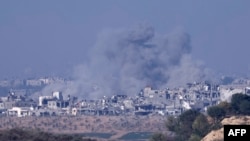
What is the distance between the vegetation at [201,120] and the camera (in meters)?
52.5

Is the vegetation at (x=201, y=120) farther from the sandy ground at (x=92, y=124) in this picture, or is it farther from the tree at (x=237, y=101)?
the sandy ground at (x=92, y=124)

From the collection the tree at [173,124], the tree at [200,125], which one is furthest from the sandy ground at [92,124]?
the tree at [200,125]

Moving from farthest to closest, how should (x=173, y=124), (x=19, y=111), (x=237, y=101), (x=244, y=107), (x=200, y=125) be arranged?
1. (x=19, y=111)
2. (x=237, y=101)
3. (x=173, y=124)
4. (x=244, y=107)
5. (x=200, y=125)

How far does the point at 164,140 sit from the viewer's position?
51.2 m

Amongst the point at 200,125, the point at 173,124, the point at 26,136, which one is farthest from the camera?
the point at 173,124

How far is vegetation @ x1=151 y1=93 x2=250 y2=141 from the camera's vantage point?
5253 cm

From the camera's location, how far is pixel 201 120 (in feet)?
178

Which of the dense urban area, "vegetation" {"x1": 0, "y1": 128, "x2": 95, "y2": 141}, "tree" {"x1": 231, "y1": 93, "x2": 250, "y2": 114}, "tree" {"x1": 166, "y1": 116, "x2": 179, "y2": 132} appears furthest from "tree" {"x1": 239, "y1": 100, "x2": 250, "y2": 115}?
the dense urban area

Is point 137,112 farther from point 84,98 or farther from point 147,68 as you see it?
point 147,68


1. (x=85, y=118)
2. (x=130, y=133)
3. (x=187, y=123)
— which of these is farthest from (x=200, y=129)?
(x=85, y=118)

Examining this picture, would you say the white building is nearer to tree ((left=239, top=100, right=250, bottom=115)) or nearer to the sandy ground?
the sandy ground

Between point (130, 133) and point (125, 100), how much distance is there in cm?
4741

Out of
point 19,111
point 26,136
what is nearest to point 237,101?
point 26,136

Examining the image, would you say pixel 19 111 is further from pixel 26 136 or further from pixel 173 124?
pixel 26 136
